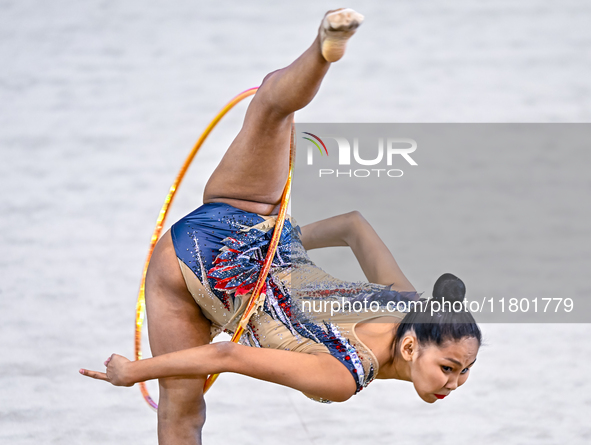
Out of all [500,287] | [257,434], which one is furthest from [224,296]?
[257,434]

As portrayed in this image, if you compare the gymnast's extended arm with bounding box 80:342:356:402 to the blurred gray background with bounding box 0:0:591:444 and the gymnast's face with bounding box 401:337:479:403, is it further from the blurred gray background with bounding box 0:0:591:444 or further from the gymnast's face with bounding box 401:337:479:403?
the blurred gray background with bounding box 0:0:591:444

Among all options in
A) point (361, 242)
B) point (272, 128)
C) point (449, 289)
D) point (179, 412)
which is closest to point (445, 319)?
point (449, 289)

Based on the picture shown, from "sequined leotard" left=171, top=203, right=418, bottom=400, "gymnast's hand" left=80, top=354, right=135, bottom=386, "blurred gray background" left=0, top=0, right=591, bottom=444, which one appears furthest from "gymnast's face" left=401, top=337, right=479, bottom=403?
"gymnast's hand" left=80, top=354, right=135, bottom=386

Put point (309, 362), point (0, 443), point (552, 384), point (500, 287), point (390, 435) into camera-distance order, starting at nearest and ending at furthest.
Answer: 1. point (309, 362)
2. point (500, 287)
3. point (0, 443)
4. point (390, 435)
5. point (552, 384)

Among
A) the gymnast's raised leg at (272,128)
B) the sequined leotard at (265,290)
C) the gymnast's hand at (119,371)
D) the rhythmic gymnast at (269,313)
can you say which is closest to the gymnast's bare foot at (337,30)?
the gymnast's raised leg at (272,128)

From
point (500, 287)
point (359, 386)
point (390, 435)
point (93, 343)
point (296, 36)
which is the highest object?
point (296, 36)

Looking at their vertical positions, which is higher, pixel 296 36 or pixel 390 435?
pixel 296 36

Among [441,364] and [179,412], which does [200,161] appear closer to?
[179,412]

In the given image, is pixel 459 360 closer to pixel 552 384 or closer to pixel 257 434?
pixel 257 434

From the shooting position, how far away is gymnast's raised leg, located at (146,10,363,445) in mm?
1487

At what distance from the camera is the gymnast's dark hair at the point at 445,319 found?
1.43 m

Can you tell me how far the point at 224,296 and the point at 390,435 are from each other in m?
1.10

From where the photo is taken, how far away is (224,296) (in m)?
1.57

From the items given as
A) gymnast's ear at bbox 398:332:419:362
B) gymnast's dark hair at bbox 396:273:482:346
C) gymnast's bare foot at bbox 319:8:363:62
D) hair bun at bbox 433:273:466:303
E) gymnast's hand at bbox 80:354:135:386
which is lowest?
gymnast's hand at bbox 80:354:135:386
